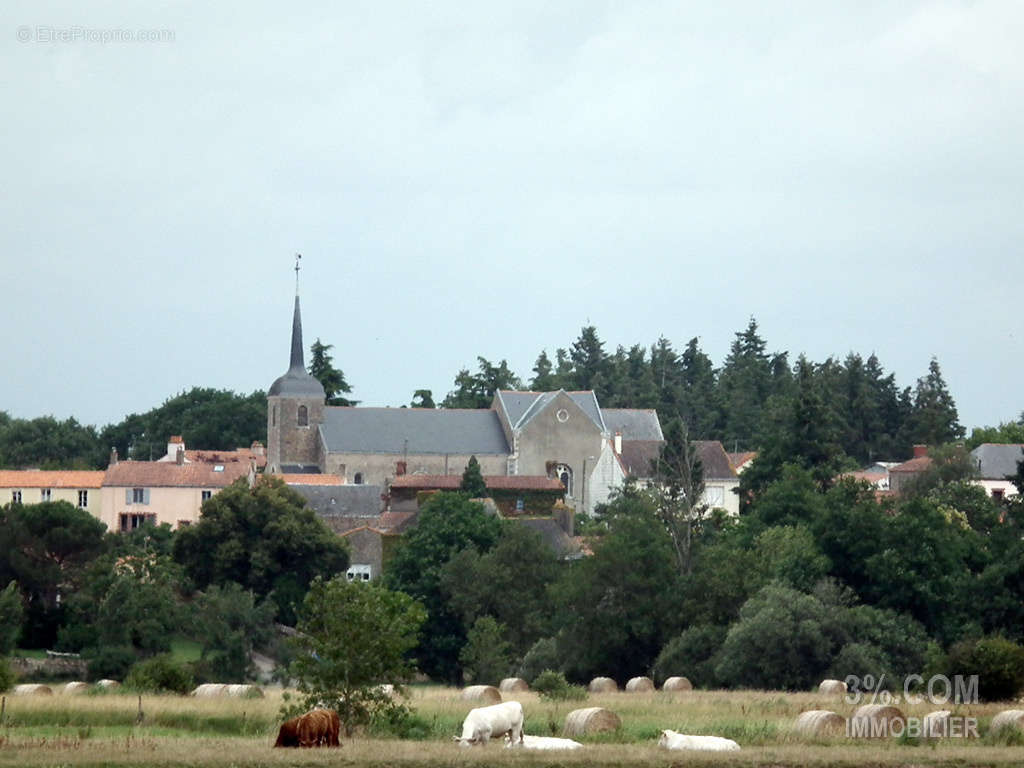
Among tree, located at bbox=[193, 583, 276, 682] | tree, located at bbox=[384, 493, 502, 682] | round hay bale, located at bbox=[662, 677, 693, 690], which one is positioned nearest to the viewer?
round hay bale, located at bbox=[662, 677, 693, 690]

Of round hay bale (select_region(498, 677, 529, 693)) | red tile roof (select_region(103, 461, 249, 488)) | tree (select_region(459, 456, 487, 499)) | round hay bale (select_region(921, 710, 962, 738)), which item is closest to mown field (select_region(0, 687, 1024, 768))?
round hay bale (select_region(921, 710, 962, 738))

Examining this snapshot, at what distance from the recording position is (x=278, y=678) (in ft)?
183

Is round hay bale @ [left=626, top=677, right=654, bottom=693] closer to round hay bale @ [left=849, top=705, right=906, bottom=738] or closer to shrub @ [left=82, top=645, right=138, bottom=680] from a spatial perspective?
round hay bale @ [left=849, top=705, right=906, bottom=738]

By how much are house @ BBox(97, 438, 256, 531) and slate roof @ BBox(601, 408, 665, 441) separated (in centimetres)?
2766

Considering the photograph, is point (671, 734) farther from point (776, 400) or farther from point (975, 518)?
point (776, 400)

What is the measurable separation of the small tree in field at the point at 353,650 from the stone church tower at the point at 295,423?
7904cm

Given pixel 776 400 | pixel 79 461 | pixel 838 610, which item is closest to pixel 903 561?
pixel 838 610

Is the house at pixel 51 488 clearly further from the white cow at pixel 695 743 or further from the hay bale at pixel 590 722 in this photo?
the white cow at pixel 695 743

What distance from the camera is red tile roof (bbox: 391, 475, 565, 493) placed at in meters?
90.9

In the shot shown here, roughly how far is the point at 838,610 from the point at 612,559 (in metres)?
9.53

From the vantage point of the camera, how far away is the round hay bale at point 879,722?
84.3ft

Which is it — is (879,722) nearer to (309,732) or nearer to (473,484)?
(309,732)

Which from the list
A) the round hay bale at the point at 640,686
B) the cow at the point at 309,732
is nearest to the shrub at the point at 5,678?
the round hay bale at the point at 640,686

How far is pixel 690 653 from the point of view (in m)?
50.1
